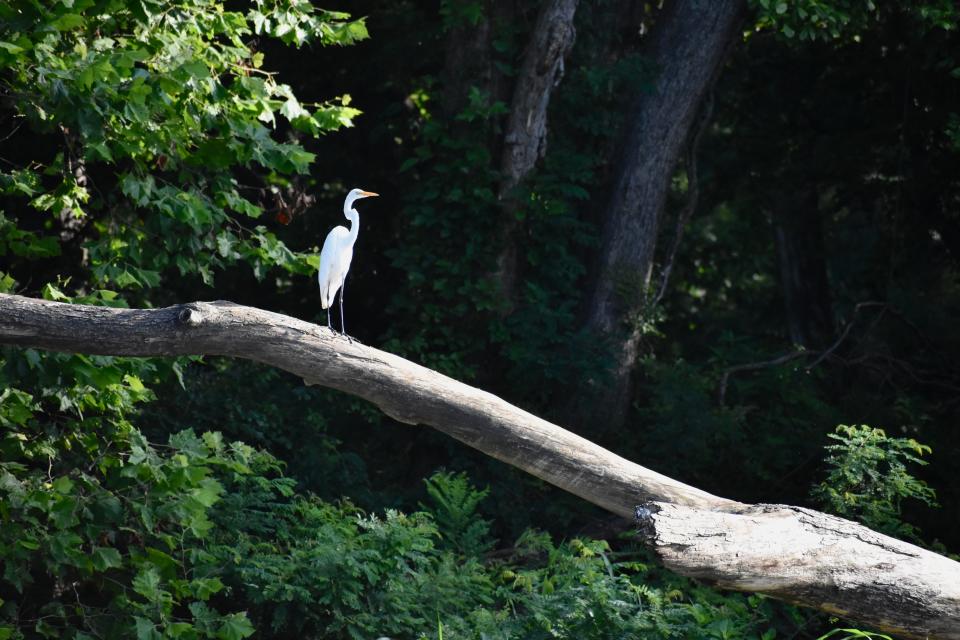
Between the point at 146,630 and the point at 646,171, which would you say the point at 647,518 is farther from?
the point at 646,171

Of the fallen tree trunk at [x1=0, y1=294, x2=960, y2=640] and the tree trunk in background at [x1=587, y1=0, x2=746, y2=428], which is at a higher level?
the tree trunk in background at [x1=587, y1=0, x2=746, y2=428]

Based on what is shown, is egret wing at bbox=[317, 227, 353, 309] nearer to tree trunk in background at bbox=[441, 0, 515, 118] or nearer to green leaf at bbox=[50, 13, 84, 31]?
Result: green leaf at bbox=[50, 13, 84, 31]

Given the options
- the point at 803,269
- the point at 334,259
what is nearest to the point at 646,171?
the point at 803,269

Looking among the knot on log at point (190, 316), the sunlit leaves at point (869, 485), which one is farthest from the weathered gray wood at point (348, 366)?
the sunlit leaves at point (869, 485)

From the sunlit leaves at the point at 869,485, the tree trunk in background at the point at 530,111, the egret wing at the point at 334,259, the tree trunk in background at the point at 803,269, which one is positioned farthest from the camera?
the tree trunk in background at the point at 803,269

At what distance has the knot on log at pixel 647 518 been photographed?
151 inches

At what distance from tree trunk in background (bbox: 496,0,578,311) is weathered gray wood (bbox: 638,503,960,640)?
4699 mm

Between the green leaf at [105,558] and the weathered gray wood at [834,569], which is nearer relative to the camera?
the weathered gray wood at [834,569]

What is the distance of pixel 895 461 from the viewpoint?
606 centimetres

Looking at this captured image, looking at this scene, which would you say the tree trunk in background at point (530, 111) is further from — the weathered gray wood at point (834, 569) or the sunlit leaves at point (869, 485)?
the weathered gray wood at point (834, 569)

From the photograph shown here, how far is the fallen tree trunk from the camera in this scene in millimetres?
4020

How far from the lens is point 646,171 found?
8.93 meters

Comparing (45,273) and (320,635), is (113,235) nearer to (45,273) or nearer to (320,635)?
(45,273)

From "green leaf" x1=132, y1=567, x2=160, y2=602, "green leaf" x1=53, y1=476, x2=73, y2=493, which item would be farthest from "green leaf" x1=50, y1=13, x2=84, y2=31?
"green leaf" x1=132, y1=567, x2=160, y2=602
